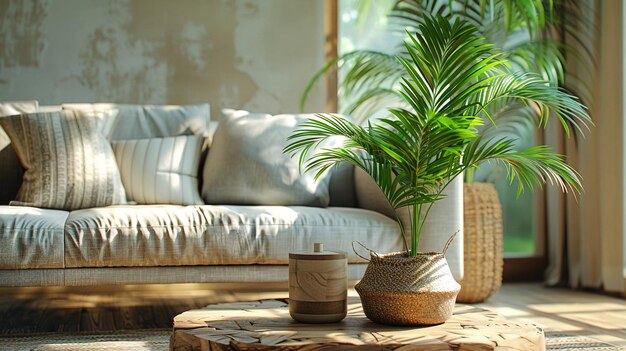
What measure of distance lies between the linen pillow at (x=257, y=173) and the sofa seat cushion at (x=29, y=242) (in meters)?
0.70

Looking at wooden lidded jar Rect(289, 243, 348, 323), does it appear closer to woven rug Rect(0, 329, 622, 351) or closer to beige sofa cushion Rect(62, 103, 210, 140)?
woven rug Rect(0, 329, 622, 351)

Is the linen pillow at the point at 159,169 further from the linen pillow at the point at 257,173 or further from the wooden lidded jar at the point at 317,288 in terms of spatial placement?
the wooden lidded jar at the point at 317,288

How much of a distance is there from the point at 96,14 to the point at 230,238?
1726 millimetres

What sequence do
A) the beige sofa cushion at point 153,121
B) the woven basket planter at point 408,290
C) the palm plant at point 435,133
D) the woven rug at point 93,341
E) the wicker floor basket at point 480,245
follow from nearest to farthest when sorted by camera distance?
the woven basket planter at point 408,290 < the palm plant at point 435,133 < the woven rug at point 93,341 < the beige sofa cushion at point 153,121 < the wicker floor basket at point 480,245

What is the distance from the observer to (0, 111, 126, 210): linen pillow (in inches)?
105

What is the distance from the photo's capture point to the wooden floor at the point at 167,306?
8.88ft

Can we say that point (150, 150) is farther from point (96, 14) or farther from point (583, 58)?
point (583, 58)

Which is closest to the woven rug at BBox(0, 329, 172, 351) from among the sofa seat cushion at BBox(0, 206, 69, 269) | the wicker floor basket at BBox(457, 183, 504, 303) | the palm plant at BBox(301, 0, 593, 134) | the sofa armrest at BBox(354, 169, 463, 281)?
the sofa seat cushion at BBox(0, 206, 69, 269)

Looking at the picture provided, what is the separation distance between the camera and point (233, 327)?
1.42m

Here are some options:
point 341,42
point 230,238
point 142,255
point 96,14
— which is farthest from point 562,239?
point 96,14

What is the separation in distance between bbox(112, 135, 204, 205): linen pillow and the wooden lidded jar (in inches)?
55.2

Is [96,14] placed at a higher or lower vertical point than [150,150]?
higher

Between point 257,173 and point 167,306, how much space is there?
2.58 ft

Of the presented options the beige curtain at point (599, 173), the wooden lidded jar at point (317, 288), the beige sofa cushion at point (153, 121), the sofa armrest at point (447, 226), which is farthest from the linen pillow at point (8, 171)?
the beige curtain at point (599, 173)
